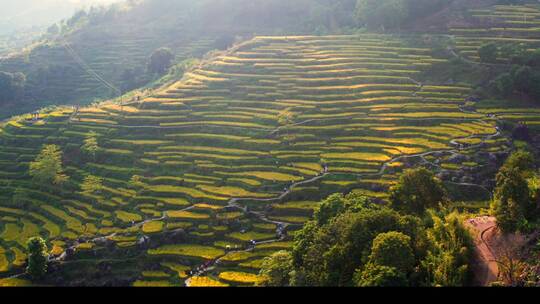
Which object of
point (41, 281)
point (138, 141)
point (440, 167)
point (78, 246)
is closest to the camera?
point (41, 281)

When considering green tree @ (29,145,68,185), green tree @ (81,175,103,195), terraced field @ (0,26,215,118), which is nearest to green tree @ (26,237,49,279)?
green tree @ (81,175,103,195)

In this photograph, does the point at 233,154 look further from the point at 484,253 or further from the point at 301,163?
the point at 484,253

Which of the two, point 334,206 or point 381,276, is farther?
point 334,206

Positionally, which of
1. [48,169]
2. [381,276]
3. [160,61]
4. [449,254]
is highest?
[160,61]

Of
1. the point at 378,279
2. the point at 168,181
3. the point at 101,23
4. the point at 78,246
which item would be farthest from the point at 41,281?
the point at 101,23

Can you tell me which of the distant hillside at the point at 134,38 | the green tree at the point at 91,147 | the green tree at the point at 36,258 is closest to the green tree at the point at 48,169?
the green tree at the point at 91,147

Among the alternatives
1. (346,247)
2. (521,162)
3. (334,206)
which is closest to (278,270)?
(334,206)

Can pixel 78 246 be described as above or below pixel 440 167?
below

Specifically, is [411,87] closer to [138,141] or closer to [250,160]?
[250,160]
